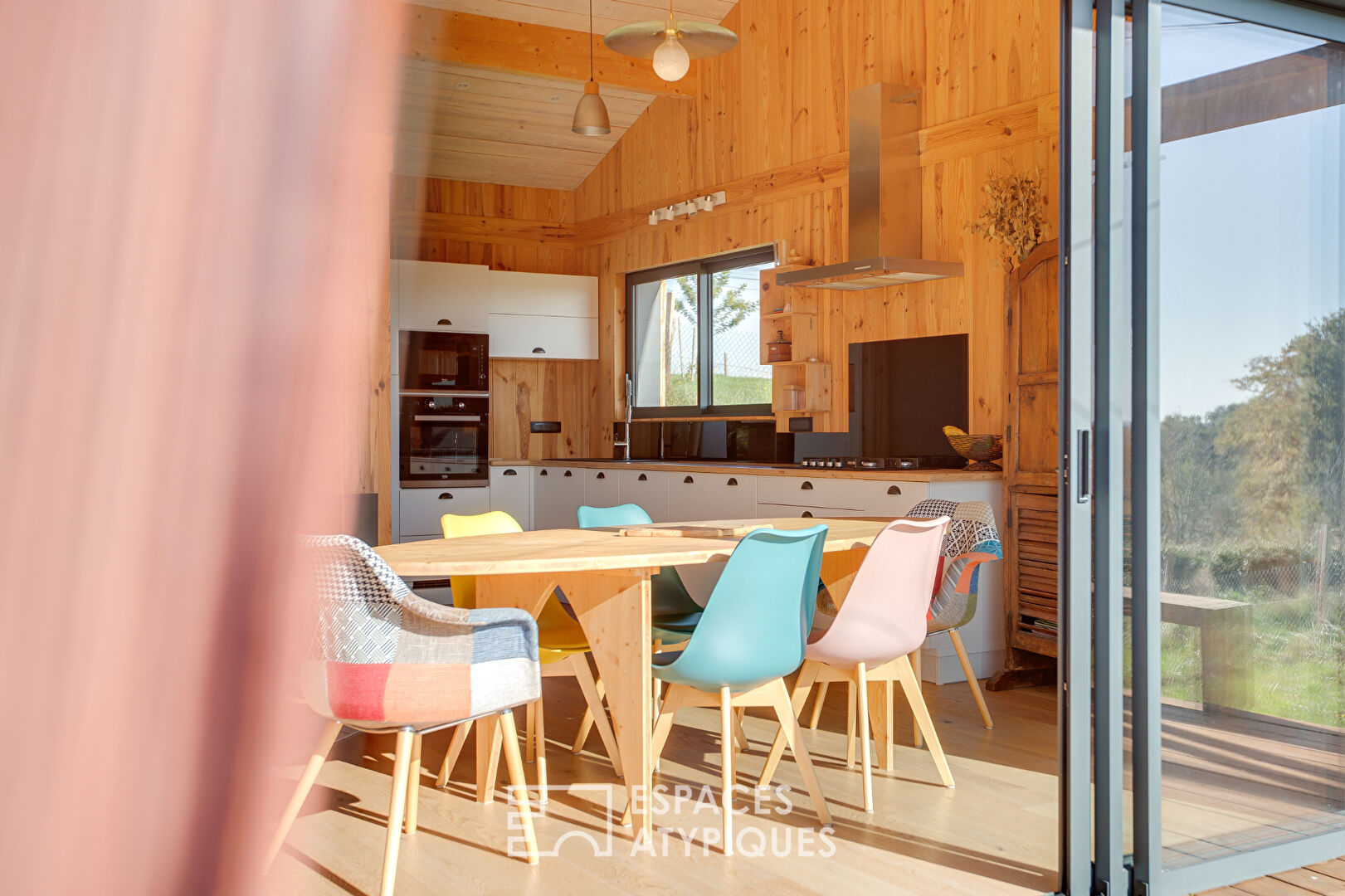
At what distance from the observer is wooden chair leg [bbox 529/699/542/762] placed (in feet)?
9.87

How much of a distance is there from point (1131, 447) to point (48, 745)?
7.07 ft

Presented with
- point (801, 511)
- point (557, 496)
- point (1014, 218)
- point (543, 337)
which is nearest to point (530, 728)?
point (801, 511)

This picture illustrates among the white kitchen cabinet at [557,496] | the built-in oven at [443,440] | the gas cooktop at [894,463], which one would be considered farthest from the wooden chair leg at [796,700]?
the built-in oven at [443,440]

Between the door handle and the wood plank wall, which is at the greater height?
the wood plank wall

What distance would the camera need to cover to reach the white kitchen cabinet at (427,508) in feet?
21.6

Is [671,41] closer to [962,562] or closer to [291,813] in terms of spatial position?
[962,562]

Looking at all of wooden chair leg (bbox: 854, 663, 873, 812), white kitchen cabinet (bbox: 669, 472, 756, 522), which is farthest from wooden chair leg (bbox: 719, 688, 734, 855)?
white kitchen cabinet (bbox: 669, 472, 756, 522)

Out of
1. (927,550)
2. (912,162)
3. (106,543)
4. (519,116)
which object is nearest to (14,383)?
(106,543)

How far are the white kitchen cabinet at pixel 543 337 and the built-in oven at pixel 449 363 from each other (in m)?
0.31

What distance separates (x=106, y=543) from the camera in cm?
32

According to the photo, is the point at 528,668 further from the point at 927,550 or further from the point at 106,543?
the point at 106,543

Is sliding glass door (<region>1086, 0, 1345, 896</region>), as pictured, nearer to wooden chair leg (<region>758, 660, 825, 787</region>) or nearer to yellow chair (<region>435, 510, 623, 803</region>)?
wooden chair leg (<region>758, 660, 825, 787</region>)

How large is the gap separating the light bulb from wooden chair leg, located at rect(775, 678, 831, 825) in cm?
221

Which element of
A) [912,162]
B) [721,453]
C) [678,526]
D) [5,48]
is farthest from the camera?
[721,453]
